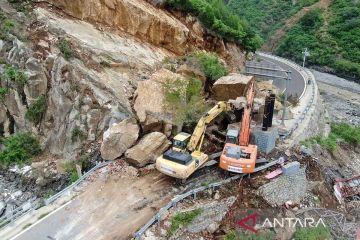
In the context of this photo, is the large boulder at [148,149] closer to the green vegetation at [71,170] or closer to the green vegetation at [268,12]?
the green vegetation at [71,170]

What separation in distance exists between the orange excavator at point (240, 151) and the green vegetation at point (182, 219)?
2870 mm

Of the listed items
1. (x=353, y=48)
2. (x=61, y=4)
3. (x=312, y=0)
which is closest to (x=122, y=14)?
(x=61, y=4)

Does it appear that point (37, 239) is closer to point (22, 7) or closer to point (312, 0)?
point (22, 7)

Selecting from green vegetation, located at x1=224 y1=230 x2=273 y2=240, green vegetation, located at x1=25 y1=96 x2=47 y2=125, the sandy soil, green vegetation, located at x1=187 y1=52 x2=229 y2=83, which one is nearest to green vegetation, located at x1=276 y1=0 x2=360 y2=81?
green vegetation, located at x1=187 y1=52 x2=229 y2=83

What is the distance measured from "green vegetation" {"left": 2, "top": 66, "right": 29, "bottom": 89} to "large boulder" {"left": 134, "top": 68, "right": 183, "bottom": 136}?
6.37 metres

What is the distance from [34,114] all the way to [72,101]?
9.17 feet

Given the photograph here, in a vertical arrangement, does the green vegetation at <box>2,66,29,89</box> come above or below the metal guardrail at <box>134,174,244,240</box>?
above

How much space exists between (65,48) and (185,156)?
971cm

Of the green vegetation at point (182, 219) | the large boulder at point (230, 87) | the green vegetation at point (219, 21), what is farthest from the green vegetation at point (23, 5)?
the green vegetation at point (182, 219)

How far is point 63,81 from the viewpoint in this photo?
22000mm

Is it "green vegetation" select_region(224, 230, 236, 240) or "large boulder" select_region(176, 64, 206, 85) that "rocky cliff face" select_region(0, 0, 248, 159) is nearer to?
"large boulder" select_region(176, 64, 206, 85)

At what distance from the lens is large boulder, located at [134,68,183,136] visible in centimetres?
2064

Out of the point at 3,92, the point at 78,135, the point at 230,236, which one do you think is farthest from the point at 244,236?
the point at 3,92

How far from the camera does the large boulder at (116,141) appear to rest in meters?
19.7
